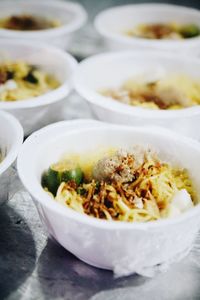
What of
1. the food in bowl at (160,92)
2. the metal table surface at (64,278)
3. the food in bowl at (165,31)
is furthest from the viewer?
the food in bowl at (165,31)

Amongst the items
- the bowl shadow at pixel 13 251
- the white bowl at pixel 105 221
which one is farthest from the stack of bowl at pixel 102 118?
the bowl shadow at pixel 13 251

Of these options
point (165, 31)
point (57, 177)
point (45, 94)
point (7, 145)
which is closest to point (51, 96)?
point (45, 94)

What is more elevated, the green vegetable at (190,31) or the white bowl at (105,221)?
the white bowl at (105,221)

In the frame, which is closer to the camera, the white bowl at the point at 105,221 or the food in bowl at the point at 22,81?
the white bowl at the point at 105,221

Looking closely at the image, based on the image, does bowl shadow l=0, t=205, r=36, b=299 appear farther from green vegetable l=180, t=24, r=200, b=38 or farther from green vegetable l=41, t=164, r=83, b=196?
green vegetable l=180, t=24, r=200, b=38

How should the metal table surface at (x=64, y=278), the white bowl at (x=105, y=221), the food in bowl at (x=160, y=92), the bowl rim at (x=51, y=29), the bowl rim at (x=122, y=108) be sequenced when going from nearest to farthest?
the white bowl at (x=105, y=221) < the metal table surface at (x=64, y=278) < the bowl rim at (x=122, y=108) < the food in bowl at (x=160, y=92) < the bowl rim at (x=51, y=29)

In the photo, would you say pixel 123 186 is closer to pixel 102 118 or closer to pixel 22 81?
pixel 102 118

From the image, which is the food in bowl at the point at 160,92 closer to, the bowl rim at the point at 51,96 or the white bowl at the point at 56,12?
the bowl rim at the point at 51,96
